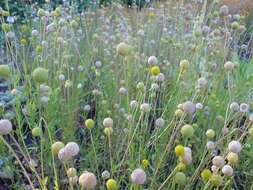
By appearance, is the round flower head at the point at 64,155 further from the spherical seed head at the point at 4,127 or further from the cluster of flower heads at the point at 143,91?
the spherical seed head at the point at 4,127

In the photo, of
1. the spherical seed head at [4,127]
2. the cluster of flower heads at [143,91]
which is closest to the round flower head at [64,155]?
the cluster of flower heads at [143,91]

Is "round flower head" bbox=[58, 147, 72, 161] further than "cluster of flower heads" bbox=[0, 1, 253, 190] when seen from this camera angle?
No

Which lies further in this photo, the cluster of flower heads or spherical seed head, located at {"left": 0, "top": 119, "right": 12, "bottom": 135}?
the cluster of flower heads

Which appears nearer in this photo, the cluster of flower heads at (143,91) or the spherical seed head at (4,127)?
the spherical seed head at (4,127)

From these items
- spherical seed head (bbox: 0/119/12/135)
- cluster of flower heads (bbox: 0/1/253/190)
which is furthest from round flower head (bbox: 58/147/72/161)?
spherical seed head (bbox: 0/119/12/135)

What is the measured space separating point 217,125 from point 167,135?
381 mm

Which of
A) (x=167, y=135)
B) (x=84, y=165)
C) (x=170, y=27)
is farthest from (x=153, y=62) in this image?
(x=170, y=27)

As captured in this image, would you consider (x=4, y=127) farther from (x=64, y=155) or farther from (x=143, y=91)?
(x=143, y=91)

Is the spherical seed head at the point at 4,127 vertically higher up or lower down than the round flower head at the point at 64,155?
higher up

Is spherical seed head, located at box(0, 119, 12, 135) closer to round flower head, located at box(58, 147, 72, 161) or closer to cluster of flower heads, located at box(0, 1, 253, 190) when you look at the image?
cluster of flower heads, located at box(0, 1, 253, 190)

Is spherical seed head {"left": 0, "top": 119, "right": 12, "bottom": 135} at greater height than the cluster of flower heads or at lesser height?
greater

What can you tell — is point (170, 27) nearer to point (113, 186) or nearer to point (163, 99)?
point (163, 99)

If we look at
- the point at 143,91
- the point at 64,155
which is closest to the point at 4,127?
the point at 64,155

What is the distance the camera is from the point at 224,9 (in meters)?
2.21
